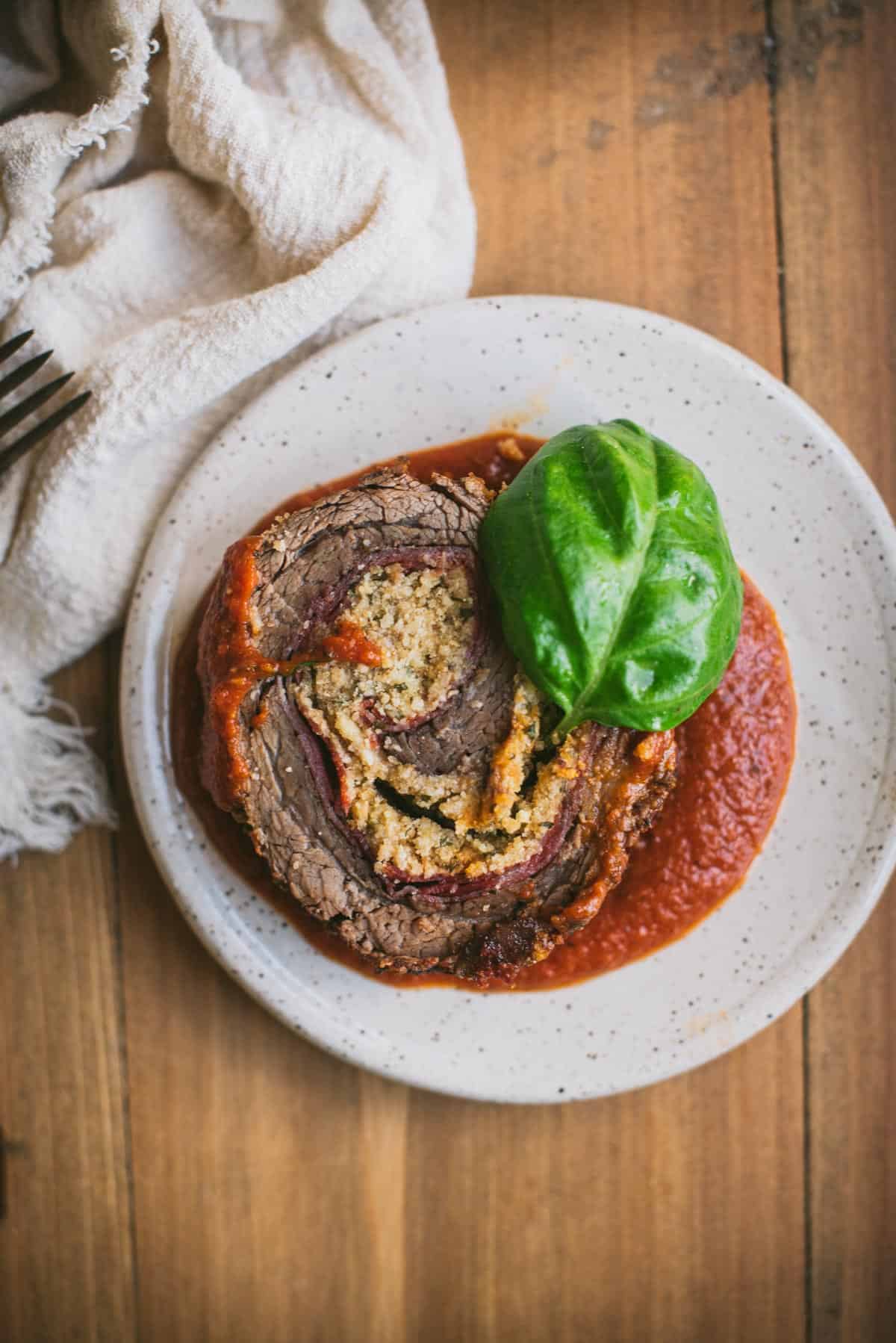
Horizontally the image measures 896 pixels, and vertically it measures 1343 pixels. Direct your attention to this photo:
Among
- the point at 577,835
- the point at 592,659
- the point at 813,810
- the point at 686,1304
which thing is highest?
the point at 592,659

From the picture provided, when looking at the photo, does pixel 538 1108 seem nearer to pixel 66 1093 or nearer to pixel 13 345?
pixel 66 1093

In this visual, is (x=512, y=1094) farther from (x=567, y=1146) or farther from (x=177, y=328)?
(x=177, y=328)

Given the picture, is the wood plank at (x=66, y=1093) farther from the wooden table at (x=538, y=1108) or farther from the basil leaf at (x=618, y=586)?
the basil leaf at (x=618, y=586)

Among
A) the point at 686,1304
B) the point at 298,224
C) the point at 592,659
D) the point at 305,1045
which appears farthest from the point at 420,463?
the point at 686,1304

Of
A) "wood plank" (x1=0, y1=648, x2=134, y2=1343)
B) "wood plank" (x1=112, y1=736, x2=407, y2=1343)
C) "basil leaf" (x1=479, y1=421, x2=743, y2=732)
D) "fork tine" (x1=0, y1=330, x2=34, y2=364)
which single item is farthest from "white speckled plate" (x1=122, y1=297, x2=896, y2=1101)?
"basil leaf" (x1=479, y1=421, x2=743, y2=732)

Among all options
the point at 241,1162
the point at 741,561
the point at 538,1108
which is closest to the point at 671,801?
the point at 741,561
